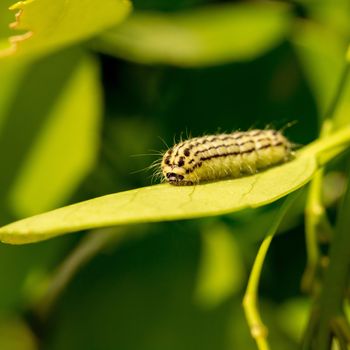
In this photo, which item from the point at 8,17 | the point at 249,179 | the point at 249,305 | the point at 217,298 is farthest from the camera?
the point at 217,298

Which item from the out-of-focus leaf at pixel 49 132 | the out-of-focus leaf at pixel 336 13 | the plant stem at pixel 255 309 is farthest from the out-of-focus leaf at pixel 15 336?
the out-of-focus leaf at pixel 336 13

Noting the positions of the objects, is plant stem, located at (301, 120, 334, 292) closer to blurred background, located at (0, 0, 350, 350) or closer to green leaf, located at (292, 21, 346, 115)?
blurred background, located at (0, 0, 350, 350)

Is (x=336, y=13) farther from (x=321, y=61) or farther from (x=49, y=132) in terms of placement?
(x=49, y=132)

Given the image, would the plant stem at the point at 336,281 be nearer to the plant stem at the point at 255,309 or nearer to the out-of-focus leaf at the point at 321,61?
the plant stem at the point at 255,309

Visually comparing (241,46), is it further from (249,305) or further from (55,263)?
(249,305)

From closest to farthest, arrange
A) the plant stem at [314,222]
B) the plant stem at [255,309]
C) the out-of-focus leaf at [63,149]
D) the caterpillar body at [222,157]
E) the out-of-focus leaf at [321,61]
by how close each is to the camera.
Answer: the plant stem at [255,309], the plant stem at [314,222], the caterpillar body at [222,157], the out-of-focus leaf at [63,149], the out-of-focus leaf at [321,61]

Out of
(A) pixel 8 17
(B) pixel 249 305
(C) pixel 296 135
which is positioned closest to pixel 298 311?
(C) pixel 296 135

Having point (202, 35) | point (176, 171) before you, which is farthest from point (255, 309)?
point (202, 35)

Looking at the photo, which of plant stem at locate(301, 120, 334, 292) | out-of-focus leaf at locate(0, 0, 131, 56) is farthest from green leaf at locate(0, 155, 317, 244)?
out-of-focus leaf at locate(0, 0, 131, 56)
